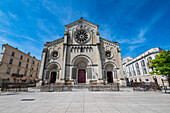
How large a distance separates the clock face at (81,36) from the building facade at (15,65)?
20031 millimetres

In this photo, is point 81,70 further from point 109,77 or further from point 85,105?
point 85,105

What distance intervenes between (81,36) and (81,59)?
7.17 m

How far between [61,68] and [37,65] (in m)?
23.9

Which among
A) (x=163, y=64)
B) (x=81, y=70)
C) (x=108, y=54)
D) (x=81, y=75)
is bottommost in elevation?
(x=81, y=75)

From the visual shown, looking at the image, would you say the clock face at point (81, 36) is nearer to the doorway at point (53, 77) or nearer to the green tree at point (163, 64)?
the doorway at point (53, 77)

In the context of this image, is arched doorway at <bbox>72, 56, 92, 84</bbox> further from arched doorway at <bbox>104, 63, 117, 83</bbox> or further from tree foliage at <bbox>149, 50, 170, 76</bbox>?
tree foliage at <bbox>149, 50, 170, 76</bbox>

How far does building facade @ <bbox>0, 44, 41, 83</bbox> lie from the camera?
2170cm

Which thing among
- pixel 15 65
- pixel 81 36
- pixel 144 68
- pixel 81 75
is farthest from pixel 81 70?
pixel 15 65

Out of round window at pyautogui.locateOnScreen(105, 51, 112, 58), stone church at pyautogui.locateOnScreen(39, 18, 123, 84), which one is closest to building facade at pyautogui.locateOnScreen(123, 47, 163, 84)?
stone church at pyautogui.locateOnScreen(39, 18, 123, 84)

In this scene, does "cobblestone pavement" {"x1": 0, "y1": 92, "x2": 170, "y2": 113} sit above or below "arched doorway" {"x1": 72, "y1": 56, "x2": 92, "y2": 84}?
below

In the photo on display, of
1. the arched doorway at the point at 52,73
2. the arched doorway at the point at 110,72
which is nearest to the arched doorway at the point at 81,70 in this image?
the arched doorway at the point at 52,73

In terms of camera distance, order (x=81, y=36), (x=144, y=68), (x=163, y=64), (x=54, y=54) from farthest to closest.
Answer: (x=144, y=68) → (x=81, y=36) → (x=54, y=54) → (x=163, y=64)

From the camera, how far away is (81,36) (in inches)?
881

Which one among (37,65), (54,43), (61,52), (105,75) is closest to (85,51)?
(61,52)
